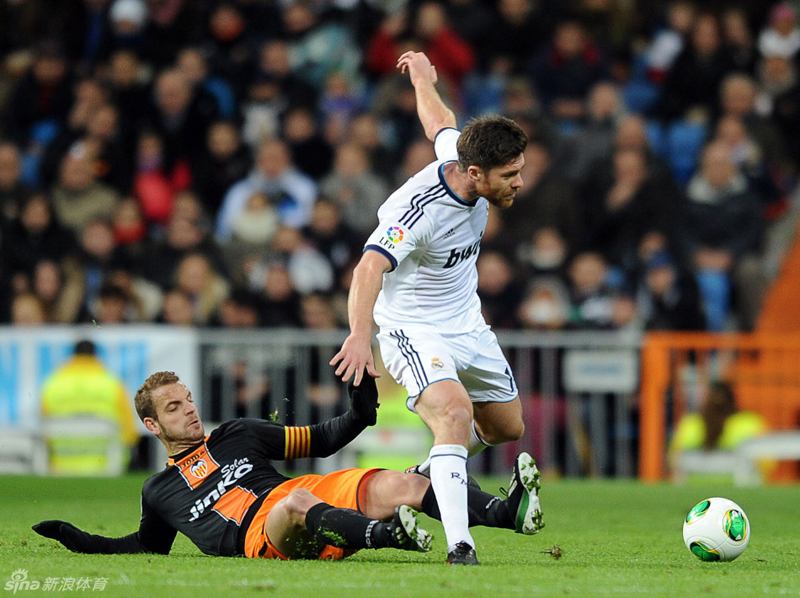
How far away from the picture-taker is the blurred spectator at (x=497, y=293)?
12336mm

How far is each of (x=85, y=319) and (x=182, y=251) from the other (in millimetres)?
1203

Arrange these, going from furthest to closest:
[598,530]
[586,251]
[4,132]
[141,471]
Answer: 1. [4,132]
2. [586,251]
3. [141,471]
4. [598,530]

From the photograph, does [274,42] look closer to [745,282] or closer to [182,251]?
[182,251]

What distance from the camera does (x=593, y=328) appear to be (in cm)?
1226

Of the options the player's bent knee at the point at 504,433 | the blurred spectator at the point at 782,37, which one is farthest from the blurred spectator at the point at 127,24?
the player's bent knee at the point at 504,433

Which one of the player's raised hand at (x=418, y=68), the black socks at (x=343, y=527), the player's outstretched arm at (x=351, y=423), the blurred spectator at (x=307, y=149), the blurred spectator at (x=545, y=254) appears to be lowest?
the black socks at (x=343, y=527)

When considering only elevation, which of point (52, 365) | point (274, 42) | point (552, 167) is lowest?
point (52, 365)

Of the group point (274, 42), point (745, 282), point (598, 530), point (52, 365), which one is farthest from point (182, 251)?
point (598, 530)

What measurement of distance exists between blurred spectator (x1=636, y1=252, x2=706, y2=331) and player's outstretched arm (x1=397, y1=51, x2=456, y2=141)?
5807 millimetres

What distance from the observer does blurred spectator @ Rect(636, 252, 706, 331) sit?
41.2 ft

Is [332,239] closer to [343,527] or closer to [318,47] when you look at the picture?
[318,47]

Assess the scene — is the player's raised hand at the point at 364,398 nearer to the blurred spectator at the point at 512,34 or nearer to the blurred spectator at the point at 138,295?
the blurred spectator at the point at 138,295

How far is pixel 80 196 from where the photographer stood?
1414cm

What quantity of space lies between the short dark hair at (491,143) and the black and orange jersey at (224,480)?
1.30 meters
